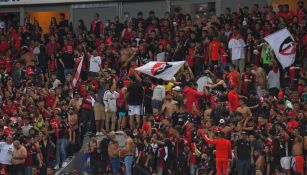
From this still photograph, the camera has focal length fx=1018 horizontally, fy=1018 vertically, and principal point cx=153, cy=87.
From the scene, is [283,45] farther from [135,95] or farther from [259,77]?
[135,95]

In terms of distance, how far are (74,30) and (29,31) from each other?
89.7 inches

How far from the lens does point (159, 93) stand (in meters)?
30.9

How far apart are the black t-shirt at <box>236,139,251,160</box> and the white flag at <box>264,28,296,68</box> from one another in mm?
5557

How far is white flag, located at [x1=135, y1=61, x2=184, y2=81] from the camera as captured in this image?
31844 mm

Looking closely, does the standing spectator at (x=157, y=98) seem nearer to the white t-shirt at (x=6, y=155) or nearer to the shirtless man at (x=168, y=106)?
the shirtless man at (x=168, y=106)

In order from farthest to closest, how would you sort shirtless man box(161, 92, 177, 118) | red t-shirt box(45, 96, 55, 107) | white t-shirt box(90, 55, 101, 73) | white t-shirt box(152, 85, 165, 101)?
white t-shirt box(90, 55, 101, 73) < red t-shirt box(45, 96, 55, 107) < white t-shirt box(152, 85, 165, 101) < shirtless man box(161, 92, 177, 118)

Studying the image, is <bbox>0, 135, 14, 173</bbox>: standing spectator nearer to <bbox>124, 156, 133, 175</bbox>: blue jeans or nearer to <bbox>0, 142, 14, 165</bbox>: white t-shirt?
<bbox>0, 142, 14, 165</bbox>: white t-shirt

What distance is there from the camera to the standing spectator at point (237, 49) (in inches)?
1287

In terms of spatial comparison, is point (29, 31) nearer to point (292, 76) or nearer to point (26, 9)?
point (26, 9)

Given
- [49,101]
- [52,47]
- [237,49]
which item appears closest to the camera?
[49,101]

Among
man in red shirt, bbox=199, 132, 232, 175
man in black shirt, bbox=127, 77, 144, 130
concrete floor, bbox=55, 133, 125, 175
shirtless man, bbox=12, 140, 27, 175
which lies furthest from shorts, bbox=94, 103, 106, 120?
man in red shirt, bbox=199, 132, 232, 175

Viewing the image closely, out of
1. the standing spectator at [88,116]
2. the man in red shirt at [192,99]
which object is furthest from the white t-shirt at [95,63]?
the man in red shirt at [192,99]

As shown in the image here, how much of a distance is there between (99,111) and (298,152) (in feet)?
23.7

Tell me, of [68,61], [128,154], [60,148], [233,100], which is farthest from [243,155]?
[68,61]
